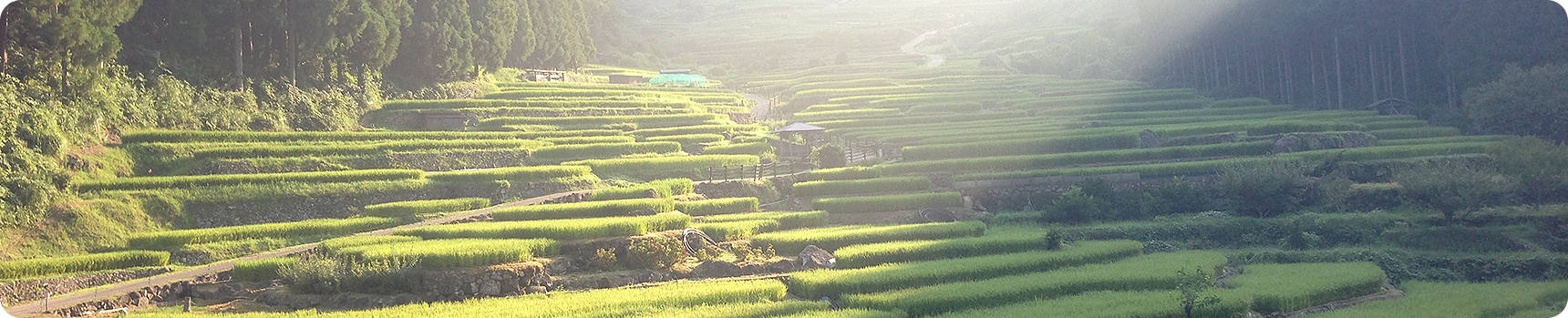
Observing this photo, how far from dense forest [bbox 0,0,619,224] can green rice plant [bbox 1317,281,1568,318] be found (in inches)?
1086

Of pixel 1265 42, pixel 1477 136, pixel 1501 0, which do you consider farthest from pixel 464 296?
pixel 1265 42

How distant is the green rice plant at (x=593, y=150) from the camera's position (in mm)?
36844

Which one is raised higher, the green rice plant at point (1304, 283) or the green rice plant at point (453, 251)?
the green rice plant at point (453, 251)

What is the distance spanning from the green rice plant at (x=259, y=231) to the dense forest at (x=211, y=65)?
7.31ft

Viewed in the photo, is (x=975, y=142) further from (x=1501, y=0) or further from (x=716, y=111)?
(x=1501, y=0)

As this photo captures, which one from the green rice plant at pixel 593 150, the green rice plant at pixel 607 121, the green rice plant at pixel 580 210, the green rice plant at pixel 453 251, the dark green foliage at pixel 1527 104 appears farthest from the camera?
the green rice plant at pixel 607 121

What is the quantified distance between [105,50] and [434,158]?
8999mm

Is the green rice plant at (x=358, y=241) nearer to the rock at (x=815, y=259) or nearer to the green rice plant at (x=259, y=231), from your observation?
the green rice plant at (x=259, y=231)

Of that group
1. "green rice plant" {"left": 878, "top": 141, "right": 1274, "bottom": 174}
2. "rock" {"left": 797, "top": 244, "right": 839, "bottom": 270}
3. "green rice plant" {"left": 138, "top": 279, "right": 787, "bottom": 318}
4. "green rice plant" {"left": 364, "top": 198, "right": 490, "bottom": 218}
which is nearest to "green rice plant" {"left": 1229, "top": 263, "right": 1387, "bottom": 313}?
"rock" {"left": 797, "top": 244, "right": 839, "bottom": 270}

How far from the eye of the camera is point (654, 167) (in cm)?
3659

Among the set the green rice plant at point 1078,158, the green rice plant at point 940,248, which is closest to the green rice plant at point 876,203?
the green rice plant at point 940,248

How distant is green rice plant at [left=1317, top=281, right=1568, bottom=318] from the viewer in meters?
22.3

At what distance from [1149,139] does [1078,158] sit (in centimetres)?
433

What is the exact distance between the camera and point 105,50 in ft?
95.8
